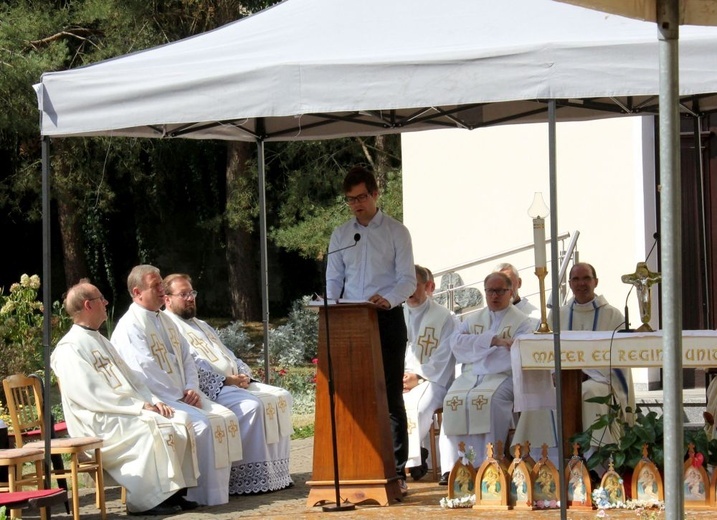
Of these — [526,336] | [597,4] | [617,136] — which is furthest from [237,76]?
[617,136]

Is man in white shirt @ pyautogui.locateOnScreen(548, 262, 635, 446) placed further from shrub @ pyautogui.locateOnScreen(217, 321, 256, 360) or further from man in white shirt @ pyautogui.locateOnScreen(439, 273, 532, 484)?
shrub @ pyautogui.locateOnScreen(217, 321, 256, 360)

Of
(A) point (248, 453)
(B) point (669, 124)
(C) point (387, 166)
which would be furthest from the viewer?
(C) point (387, 166)

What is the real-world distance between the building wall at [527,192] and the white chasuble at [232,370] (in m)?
4.48

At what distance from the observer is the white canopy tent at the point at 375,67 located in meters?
5.79

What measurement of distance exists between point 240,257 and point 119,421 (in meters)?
13.7

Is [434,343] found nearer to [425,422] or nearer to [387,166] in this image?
[425,422]

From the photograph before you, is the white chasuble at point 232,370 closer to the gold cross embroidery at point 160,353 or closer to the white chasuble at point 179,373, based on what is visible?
the white chasuble at point 179,373

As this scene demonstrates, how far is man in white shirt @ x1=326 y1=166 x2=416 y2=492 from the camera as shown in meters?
7.30

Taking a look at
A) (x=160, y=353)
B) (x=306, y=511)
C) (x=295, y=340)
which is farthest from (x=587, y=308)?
(x=295, y=340)

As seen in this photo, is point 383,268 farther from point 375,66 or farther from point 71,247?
point 71,247

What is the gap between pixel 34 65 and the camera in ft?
50.9

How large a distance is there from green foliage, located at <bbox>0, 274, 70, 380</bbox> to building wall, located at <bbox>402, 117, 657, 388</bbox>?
4.46 meters

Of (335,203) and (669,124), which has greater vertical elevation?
(335,203)

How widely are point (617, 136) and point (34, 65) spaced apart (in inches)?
302
